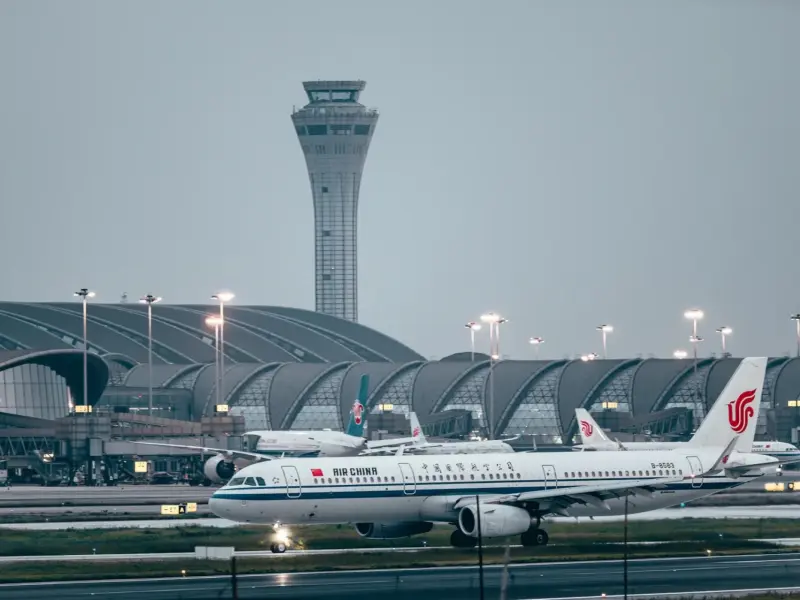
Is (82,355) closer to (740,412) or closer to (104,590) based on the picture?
(740,412)

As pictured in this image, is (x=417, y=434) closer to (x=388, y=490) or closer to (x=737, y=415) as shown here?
(x=737, y=415)

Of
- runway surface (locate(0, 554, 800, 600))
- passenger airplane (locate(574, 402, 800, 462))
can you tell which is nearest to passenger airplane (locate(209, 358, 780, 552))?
runway surface (locate(0, 554, 800, 600))

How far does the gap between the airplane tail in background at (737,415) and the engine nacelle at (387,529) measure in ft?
47.3

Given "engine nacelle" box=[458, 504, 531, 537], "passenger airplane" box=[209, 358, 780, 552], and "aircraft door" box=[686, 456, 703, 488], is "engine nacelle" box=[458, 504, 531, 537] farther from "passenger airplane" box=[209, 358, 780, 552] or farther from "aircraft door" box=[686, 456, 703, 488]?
"aircraft door" box=[686, 456, 703, 488]

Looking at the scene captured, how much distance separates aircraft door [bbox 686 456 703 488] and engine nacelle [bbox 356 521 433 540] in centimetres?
1199

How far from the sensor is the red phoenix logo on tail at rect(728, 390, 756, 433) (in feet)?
246

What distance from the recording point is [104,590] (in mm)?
55375

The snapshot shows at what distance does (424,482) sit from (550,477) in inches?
230

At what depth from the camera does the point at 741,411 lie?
75.2m

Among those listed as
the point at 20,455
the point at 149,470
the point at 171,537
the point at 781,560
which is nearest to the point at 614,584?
the point at 781,560

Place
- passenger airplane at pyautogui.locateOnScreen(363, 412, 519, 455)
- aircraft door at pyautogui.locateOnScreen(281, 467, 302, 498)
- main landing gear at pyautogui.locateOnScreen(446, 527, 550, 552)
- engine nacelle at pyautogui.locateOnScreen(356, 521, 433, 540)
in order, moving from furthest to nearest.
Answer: passenger airplane at pyautogui.locateOnScreen(363, 412, 519, 455) < engine nacelle at pyautogui.locateOnScreen(356, 521, 433, 540) < main landing gear at pyautogui.locateOnScreen(446, 527, 550, 552) < aircraft door at pyautogui.locateOnScreen(281, 467, 302, 498)

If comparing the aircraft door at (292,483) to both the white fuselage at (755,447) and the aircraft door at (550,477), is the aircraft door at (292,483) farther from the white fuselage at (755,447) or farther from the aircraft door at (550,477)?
the white fuselage at (755,447)

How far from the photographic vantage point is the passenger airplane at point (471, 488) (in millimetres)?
66500

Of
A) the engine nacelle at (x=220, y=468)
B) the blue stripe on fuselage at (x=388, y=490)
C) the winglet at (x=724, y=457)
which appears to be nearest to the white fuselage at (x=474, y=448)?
the engine nacelle at (x=220, y=468)
